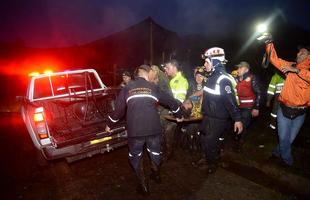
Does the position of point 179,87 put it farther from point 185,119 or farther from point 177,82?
point 185,119

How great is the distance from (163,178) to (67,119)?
7.84 feet

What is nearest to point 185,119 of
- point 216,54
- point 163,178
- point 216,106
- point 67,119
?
point 216,106

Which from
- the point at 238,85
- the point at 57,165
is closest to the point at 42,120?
the point at 57,165

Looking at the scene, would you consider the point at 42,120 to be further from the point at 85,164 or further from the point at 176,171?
the point at 176,171

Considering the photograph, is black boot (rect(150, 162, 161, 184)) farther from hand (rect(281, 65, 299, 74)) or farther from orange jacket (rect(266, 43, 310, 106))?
hand (rect(281, 65, 299, 74))

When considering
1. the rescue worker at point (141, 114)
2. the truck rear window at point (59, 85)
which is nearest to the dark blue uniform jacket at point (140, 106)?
the rescue worker at point (141, 114)

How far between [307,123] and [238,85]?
158 inches

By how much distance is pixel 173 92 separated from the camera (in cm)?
514

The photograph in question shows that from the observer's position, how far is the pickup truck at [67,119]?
450 cm

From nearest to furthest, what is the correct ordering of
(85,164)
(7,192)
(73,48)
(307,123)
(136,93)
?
1. (136,93)
2. (7,192)
3. (85,164)
4. (307,123)
5. (73,48)

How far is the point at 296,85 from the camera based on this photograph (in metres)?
4.31

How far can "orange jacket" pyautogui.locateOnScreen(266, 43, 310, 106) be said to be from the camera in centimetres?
415

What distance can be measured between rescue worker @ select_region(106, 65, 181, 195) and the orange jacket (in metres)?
2.10

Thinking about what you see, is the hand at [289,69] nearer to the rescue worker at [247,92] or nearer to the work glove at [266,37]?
the work glove at [266,37]
